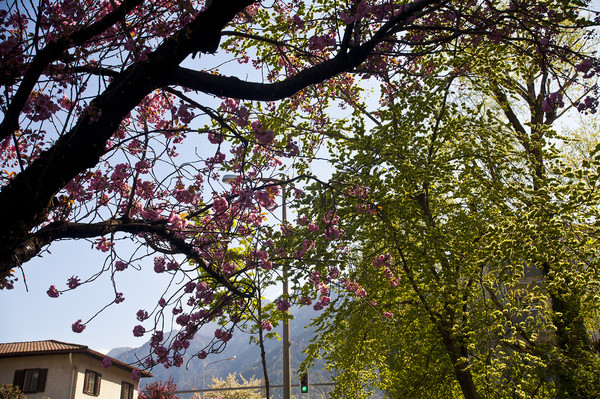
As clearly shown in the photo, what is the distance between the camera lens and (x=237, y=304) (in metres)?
6.33

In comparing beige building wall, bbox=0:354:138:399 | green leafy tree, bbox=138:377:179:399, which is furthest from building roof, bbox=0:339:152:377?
green leafy tree, bbox=138:377:179:399

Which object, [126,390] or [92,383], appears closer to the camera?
[92,383]

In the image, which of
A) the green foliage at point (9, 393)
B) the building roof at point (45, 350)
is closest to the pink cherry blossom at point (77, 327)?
the green foliage at point (9, 393)

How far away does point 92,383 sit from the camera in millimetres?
22547

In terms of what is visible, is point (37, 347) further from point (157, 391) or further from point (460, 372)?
point (460, 372)

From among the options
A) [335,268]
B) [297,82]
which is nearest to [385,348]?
[335,268]

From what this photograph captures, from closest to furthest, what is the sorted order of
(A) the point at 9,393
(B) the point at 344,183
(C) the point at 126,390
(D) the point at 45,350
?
(B) the point at 344,183 < (A) the point at 9,393 < (D) the point at 45,350 < (C) the point at 126,390

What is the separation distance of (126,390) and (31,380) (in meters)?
7.36

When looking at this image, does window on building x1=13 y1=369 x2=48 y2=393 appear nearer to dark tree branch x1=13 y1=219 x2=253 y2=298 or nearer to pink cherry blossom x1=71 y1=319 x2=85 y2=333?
pink cherry blossom x1=71 y1=319 x2=85 y2=333

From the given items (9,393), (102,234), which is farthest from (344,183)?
(9,393)

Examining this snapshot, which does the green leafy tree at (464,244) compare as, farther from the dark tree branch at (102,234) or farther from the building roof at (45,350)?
the building roof at (45,350)

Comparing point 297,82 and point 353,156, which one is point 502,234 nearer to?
point 353,156

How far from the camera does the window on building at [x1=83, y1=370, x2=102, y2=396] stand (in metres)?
21.8

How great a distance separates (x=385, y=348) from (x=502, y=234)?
17.6 ft
